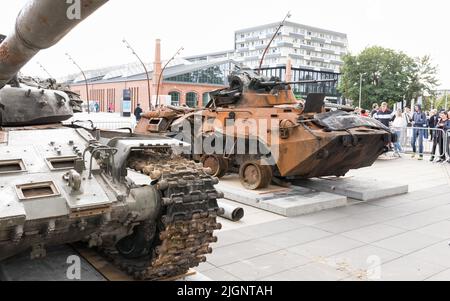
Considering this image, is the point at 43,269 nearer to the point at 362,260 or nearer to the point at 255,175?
the point at 362,260

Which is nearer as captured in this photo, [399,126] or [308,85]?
[399,126]

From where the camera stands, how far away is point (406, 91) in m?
51.7

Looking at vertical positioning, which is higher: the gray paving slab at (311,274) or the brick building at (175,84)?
the brick building at (175,84)

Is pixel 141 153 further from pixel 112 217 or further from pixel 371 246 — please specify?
pixel 371 246

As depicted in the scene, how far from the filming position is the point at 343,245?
6.89 metres

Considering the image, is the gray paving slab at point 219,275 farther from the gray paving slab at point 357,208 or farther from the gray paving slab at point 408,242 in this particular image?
the gray paving slab at point 357,208

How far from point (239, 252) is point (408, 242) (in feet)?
8.76

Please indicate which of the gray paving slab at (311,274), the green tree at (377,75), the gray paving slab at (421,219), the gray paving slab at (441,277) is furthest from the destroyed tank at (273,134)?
the green tree at (377,75)

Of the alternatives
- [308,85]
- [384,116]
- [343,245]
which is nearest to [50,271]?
[343,245]

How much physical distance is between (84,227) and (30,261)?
1638mm

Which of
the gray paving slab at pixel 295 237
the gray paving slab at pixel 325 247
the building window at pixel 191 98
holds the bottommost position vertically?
the gray paving slab at pixel 325 247

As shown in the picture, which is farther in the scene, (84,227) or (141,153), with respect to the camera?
(141,153)

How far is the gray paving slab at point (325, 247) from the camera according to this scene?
255 inches
